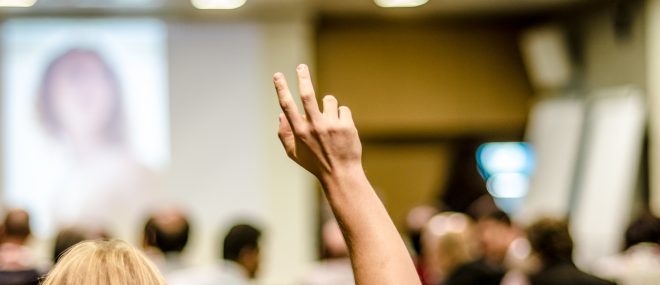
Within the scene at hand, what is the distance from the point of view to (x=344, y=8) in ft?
38.1

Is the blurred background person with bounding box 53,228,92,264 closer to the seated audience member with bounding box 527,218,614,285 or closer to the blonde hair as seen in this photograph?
the seated audience member with bounding box 527,218,614,285

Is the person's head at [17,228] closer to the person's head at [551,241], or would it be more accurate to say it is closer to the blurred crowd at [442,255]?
the blurred crowd at [442,255]

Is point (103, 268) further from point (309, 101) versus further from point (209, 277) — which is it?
point (209, 277)

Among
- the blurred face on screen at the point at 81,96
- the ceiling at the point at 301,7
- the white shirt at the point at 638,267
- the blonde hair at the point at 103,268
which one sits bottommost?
the white shirt at the point at 638,267

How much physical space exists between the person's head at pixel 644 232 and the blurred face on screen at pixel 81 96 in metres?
5.56

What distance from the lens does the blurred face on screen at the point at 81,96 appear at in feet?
36.4

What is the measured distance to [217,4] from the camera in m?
10.1

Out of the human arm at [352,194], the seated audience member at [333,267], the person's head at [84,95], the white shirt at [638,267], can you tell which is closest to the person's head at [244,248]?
the seated audience member at [333,267]

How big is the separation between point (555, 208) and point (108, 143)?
13.5 ft

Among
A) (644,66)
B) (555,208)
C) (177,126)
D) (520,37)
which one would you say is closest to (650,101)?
(644,66)

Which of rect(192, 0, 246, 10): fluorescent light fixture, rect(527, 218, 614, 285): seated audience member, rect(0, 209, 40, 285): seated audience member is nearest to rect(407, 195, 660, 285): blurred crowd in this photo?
rect(527, 218, 614, 285): seated audience member

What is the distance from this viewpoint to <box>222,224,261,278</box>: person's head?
20.1 ft

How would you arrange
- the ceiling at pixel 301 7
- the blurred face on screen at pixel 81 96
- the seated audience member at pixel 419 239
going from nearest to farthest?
the seated audience member at pixel 419 239 < the ceiling at pixel 301 7 < the blurred face on screen at pixel 81 96

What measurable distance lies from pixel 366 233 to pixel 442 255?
4.58 metres
